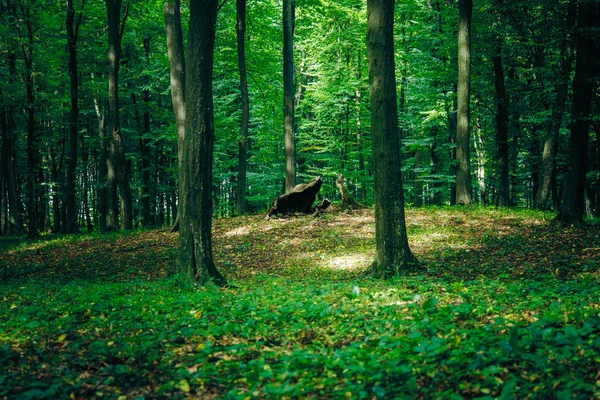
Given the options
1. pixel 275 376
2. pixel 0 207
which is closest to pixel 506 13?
pixel 275 376

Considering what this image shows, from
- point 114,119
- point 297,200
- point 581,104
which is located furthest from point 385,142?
point 114,119

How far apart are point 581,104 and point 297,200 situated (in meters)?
9.65

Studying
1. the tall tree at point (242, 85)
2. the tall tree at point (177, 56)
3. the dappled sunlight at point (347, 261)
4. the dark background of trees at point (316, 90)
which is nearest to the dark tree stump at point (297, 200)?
the tall tree at point (242, 85)

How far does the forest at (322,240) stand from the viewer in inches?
140

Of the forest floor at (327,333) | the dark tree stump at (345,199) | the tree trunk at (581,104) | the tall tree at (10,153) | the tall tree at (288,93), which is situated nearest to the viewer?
the forest floor at (327,333)

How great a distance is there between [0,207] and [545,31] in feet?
94.1

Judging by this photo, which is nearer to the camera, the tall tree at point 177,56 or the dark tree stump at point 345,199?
the tall tree at point 177,56

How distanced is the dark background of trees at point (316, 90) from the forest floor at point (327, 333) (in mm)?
6594

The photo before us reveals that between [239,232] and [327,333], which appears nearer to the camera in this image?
[327,333]

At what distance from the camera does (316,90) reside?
27.2 meters

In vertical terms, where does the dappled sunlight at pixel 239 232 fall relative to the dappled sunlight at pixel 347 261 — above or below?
above

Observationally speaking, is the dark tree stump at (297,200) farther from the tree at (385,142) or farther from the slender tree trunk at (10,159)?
the slender tree trunk at (10,159)

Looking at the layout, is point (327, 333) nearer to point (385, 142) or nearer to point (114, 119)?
point (385, 142)

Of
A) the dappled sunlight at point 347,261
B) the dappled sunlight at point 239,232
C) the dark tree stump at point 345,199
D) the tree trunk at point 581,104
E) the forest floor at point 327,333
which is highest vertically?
the tree trunk at point 581,104
